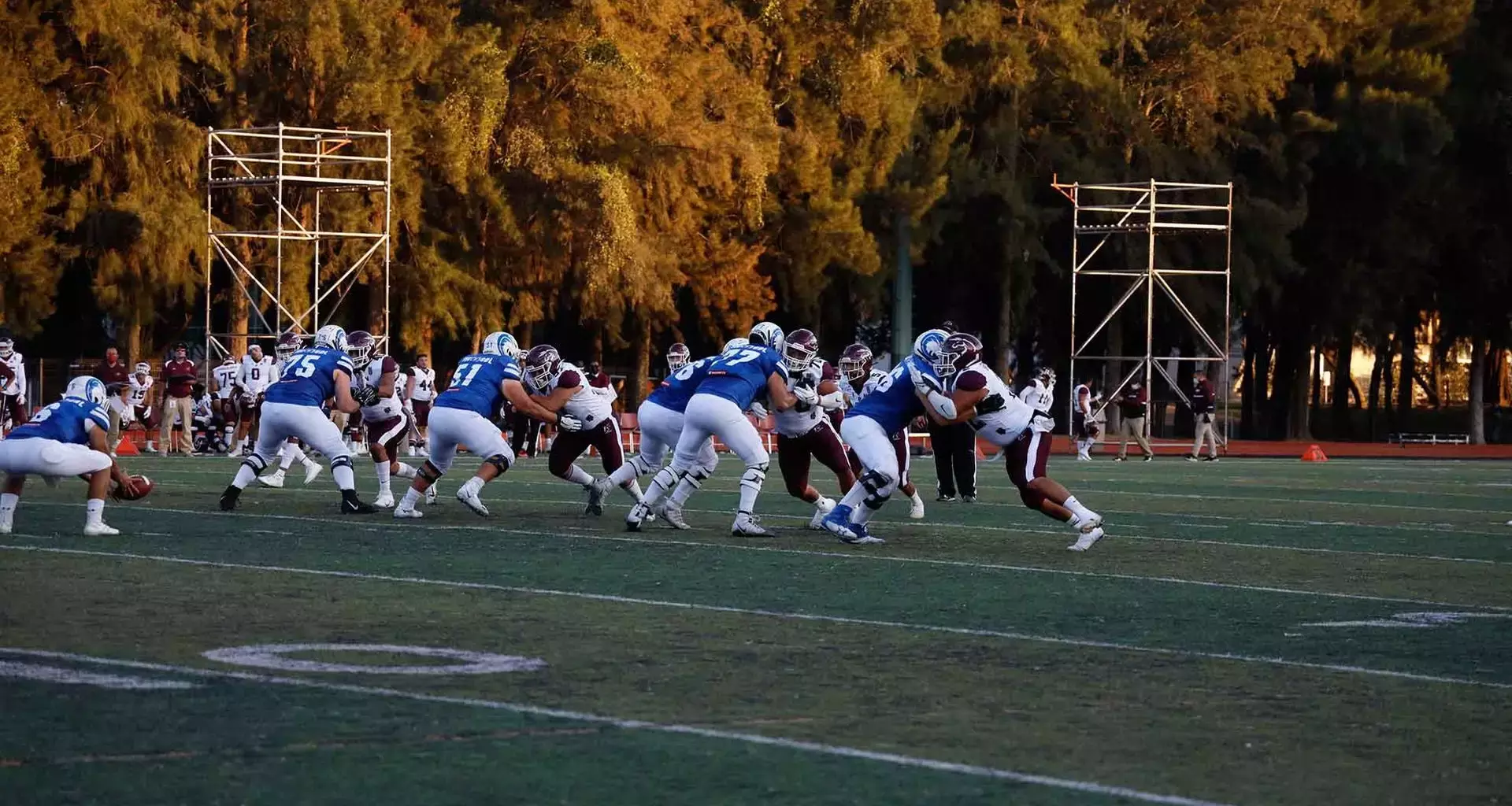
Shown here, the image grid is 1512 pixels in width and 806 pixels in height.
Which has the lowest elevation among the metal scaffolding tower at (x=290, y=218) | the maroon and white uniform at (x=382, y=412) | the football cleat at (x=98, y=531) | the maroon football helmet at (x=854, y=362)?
the football cleat at (x=98, y=531)

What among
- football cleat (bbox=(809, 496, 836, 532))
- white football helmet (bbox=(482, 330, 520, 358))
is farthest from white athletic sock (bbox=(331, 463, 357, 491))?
football cleat (bbox=(809, 496, 836, 532))

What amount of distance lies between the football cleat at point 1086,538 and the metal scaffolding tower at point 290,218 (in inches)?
832

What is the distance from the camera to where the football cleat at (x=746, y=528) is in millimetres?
16312

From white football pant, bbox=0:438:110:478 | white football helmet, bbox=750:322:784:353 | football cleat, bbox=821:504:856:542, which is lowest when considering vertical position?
football cleat, bbox=821:504:856:542

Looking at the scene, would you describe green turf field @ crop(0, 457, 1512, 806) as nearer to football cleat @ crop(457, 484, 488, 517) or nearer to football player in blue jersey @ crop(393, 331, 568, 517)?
football cleat @ crop(457, 484, 488, 517)

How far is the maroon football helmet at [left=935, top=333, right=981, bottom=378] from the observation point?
51.2 feet

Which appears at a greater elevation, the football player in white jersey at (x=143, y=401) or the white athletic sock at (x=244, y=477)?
the football player in white jersey at (x=143, y=401)

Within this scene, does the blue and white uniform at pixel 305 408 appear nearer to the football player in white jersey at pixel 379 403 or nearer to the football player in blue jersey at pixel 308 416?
the football player in blue jersey at pixel 308 416

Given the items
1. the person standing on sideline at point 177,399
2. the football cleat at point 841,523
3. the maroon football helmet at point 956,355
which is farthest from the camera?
the person standing on sideline at point 177,399

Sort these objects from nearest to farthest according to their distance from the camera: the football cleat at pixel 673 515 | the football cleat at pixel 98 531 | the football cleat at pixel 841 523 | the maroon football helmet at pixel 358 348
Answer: the football cleat at pixel 98 531 → the football cleat at pixel 841 523 → the football cleat at pixel 673 515 → the maroon football helmet at pixel 358 348

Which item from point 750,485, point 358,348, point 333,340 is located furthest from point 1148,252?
point 750,485

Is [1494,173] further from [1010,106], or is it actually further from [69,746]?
[69,746]

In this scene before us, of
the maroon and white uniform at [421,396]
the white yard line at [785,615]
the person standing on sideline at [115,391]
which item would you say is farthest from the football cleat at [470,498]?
the maroon and white uniform at [421,396]

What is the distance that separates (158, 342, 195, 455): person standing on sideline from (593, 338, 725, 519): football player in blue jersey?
15.5 m
